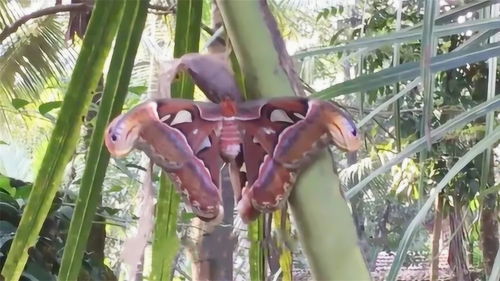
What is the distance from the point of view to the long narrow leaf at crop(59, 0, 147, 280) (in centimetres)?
17

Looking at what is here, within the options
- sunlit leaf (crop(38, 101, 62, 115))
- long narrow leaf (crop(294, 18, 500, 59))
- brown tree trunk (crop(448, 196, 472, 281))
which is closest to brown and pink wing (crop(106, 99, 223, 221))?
long narrow leaf (crop(294, 18, 500, 59))

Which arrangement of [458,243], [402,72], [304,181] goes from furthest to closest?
[458,243]
[402,72]
[304,181]

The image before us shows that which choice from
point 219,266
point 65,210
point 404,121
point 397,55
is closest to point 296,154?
point 397,55

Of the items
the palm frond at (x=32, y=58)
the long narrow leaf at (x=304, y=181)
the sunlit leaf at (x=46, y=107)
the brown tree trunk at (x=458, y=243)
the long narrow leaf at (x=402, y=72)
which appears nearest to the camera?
the long narrow leaf at (x=304, y=181)

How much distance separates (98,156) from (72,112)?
0.05ft

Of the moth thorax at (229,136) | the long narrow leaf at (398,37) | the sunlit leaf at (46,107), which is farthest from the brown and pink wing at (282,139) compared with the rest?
the sunlit leaf at (46,107)

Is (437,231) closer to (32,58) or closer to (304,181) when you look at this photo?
(32,58)

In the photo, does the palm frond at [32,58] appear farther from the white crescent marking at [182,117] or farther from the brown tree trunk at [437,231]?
the white crescent marking at [182,117]

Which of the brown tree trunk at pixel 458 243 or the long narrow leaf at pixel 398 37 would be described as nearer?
the long narrow leaf at pixel 398 37

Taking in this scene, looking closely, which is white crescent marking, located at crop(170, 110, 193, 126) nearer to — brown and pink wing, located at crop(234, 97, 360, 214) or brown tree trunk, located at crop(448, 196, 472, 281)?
brown and pink wing, located at crop(234, 97, 360, 214)

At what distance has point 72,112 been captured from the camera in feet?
0.56

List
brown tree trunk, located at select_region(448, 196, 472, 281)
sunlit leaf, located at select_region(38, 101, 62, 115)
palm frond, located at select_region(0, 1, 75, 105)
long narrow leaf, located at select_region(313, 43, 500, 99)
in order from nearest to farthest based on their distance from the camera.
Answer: long narrow leaf, located at select_region(313, 43, 500, 99)
sunlit leaf, located at select_region(38, 101, 62, 115)
brown tree trunk, located at select_region(448, 196, 472, 281)
palm frond, located at select_region(0, 1, 75, 105)

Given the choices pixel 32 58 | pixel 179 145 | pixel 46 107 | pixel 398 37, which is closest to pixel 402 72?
pixel 398 37

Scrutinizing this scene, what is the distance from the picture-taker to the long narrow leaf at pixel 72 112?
0.17 m
